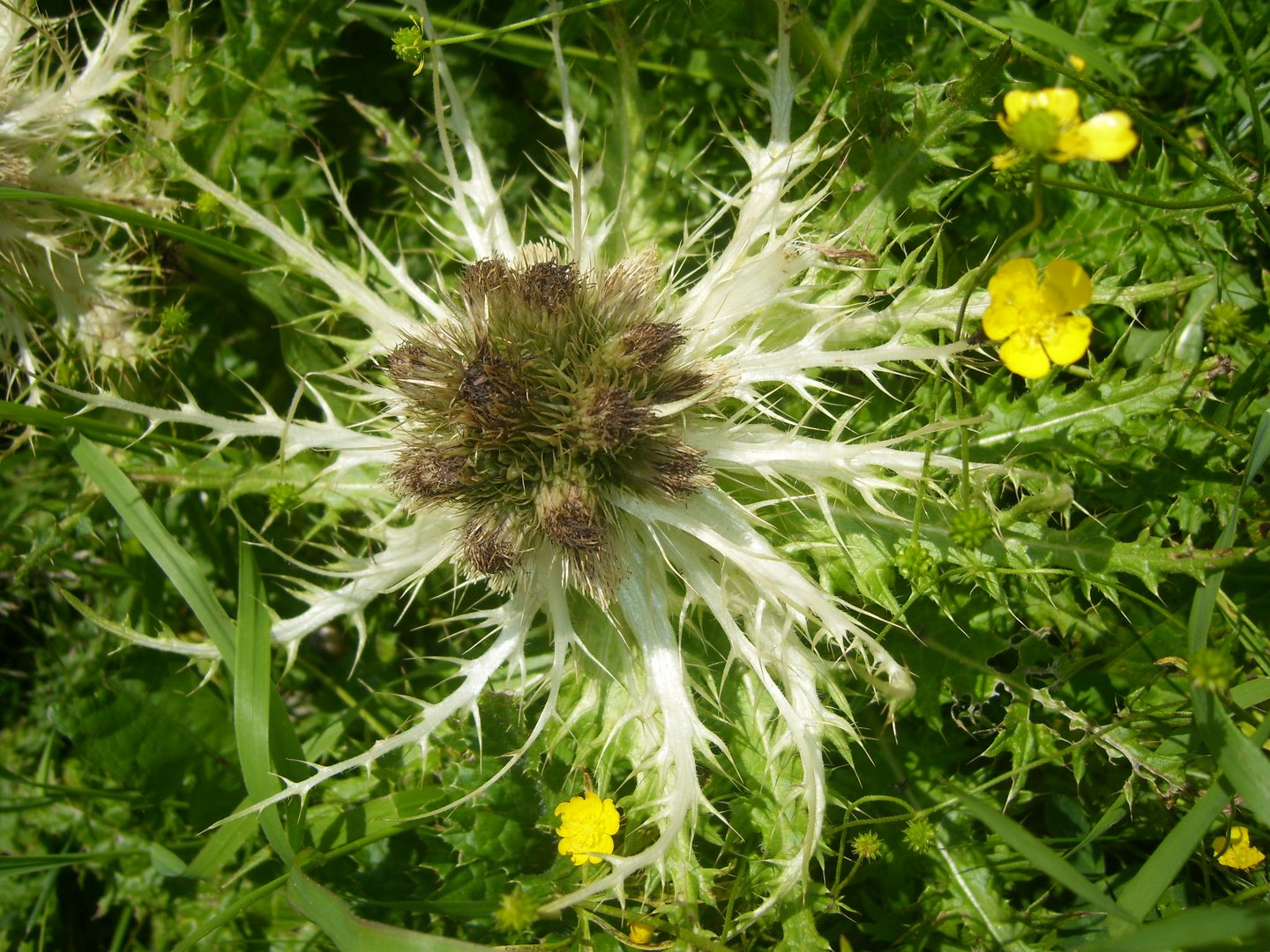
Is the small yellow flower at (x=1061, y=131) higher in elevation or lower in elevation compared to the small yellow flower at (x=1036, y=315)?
higher

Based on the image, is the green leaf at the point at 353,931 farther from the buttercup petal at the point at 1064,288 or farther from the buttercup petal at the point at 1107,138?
the buttercup petal at the point at 1107,138

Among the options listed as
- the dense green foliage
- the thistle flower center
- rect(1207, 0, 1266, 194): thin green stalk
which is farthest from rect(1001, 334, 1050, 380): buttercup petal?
rect(1207, 0, 1266, 194): thin green stalk

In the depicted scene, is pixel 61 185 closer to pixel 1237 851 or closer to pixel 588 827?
pixel 588 827

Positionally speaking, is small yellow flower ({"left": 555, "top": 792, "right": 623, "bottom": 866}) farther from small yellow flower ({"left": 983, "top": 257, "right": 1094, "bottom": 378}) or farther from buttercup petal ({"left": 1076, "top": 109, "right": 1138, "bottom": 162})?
buttercup petal ({"left": 1076, "top": 109, "right": 1138, "bottom": 162})

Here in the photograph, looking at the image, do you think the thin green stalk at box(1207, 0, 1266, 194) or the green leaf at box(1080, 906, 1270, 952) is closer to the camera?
the green leaf at box(1080, 906, 1270, 952)

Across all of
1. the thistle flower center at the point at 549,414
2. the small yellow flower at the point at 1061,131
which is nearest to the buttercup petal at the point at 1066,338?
the small yellow flower at the point at 1061,131
